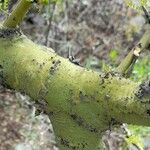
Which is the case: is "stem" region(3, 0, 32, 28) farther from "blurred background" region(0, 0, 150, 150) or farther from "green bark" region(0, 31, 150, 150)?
"blurred background" region(0, 0, 150, 150)

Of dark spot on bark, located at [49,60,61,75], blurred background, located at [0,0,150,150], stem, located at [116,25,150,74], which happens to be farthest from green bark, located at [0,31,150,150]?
blurred background, located at [0,0,150,150]

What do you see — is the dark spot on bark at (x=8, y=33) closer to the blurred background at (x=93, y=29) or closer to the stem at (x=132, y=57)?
the stem at (x=132, y=57)

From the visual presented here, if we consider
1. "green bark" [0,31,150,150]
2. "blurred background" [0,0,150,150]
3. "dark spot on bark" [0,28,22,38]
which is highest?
"dark spot on bark" [0,28,22,38]

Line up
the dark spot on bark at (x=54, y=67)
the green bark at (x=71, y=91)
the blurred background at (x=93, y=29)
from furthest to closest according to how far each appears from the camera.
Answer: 1. the blurred background at (x=93, y=29)
2. the dark spot on bark at (x=54, y=67)
3. the green bark at (x=71, y=91)

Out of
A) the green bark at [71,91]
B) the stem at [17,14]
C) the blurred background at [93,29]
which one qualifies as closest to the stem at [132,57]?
the green bark at [71,91]

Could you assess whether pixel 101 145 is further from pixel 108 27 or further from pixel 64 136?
pixel 108 27

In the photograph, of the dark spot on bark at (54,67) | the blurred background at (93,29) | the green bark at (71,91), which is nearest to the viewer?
the green bark at (71,91)
